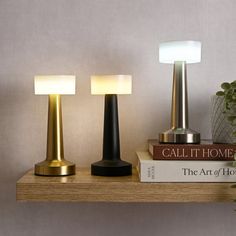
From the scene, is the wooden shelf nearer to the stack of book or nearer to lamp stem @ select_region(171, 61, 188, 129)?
the stack of book

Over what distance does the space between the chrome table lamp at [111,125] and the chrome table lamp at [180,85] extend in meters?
0.08

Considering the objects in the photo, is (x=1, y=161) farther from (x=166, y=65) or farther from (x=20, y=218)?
(x=166, y=65)

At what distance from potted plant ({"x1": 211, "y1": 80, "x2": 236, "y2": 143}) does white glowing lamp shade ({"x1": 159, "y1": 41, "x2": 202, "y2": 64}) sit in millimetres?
69

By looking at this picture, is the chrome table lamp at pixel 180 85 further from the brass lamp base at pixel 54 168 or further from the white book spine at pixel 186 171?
the brass lamp base at pixel 54 168

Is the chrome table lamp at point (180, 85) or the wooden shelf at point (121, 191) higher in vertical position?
the chrome table lamp at point (180, 85)

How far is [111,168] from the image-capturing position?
0.78 meters

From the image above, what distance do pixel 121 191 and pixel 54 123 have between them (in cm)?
18

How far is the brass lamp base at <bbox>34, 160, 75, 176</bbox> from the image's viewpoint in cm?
78

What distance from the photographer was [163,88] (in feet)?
2.90

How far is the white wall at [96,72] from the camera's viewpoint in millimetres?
880

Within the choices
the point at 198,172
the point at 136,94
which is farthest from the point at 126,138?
the point at 198,172

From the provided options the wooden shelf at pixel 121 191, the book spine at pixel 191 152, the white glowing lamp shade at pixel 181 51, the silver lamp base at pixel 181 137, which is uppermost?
the white glowing lamp shade at pixel 181 51

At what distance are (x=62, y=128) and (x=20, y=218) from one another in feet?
0.64

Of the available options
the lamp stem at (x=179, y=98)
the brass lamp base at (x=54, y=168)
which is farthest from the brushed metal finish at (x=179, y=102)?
the brass lamp base at (x=54, y=168)
